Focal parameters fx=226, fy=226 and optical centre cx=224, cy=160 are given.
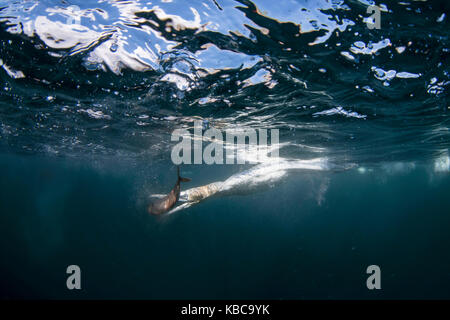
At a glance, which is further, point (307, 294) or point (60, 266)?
point (60, 266)

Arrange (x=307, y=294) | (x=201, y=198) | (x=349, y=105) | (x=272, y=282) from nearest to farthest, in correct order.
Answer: (x=201, y=198), (x=349, y=105), (x=307, y=294), (x=272, y=282)

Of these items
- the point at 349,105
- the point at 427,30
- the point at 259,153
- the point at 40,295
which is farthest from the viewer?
the point at 40,295

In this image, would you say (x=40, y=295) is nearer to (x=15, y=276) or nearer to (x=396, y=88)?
(x=15, y=276)

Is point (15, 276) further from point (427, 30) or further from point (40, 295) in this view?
point (427, 30)

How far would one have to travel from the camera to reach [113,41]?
20.0ft

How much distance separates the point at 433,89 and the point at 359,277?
31816mm

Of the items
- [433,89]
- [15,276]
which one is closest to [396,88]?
[433,89]

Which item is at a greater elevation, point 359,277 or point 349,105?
point 349,105

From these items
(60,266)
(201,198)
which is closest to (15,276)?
(60,266)

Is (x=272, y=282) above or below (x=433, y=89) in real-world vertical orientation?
below

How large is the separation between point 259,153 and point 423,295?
24.8 meters

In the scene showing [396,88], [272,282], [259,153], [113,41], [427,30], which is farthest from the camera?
[272,282]

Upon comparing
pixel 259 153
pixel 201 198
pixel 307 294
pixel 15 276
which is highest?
pixel 259 153

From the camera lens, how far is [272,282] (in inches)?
1174
